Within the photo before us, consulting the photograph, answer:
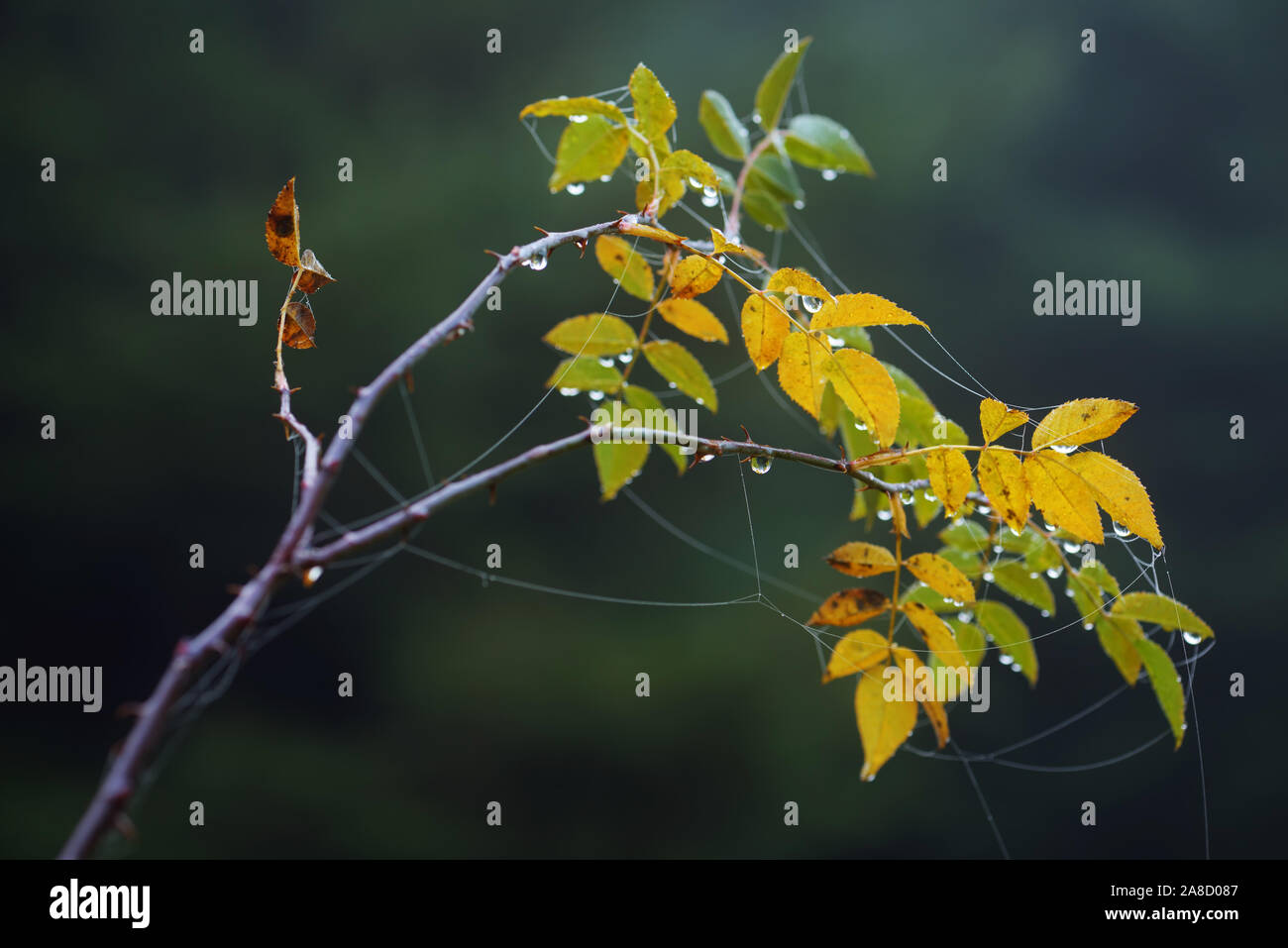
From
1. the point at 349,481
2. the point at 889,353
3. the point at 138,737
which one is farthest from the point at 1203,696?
the point at 138,737

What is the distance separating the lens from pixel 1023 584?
0.56m

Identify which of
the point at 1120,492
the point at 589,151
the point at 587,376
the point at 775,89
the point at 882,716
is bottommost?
the point at 882,716

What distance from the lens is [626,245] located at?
0.54 meters

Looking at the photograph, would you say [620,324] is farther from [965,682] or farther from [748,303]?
[965,682]

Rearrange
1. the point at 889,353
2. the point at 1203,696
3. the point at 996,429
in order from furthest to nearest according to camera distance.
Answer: the point at 1203,696
the point at 889,353
the point at 996,429

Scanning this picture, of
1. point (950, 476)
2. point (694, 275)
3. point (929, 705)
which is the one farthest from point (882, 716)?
point (694, 275)

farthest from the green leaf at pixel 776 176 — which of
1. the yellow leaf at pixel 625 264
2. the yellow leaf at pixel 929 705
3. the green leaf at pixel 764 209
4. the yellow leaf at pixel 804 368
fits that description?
the yellow leaf at pixel 929 705

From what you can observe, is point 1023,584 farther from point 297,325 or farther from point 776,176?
point 297,325

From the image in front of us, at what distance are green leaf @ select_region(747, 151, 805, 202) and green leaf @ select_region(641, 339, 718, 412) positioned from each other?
0.17 metres

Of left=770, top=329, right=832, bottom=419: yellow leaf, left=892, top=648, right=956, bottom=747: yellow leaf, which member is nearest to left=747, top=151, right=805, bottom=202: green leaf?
left=770, top=329, right=832, bottom=419: yellow leaf

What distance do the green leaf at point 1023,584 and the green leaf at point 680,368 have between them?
0.74ft

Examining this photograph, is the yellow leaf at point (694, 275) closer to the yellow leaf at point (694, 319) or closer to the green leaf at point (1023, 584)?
the yellow leaf at point (694, 319)

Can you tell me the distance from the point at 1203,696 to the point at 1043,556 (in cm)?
115

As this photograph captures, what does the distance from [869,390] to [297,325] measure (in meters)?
0.29
